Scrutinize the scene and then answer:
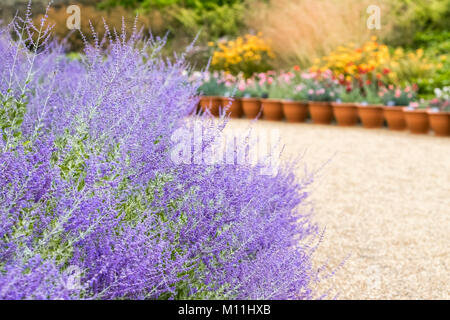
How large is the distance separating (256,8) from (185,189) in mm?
12600

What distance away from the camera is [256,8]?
1376 cm

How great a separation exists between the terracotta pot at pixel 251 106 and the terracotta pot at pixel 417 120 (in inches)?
100

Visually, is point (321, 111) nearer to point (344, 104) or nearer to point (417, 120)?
point (344, 104)

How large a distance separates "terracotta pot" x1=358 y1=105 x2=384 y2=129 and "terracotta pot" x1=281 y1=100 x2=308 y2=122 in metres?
0.95

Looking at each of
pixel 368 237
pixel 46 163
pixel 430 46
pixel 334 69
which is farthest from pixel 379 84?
pixel 46 163

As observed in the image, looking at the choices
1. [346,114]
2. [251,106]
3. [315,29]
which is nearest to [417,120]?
Result: [346,114]

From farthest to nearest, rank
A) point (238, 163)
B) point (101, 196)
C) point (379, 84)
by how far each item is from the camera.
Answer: point (379, 84) < point (238, 163) < point (101, 196)

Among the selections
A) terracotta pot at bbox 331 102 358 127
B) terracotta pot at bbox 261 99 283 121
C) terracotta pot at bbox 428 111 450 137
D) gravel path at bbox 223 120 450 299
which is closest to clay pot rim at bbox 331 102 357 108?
terracotta pot at bbox 331 102 358 127

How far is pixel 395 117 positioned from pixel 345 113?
782 millimetres

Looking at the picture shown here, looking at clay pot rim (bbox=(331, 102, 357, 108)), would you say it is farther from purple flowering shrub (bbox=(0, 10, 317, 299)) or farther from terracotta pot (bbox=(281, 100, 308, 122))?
purple flowering shrub (bbox=(0, 10, 317, 299))

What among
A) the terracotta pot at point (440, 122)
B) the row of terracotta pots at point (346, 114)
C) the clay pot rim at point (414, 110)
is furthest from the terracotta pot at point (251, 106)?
the terracotta pot at point (440, 122)

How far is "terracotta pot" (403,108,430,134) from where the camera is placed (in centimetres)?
757

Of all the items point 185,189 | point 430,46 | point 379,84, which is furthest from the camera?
point 430,46
